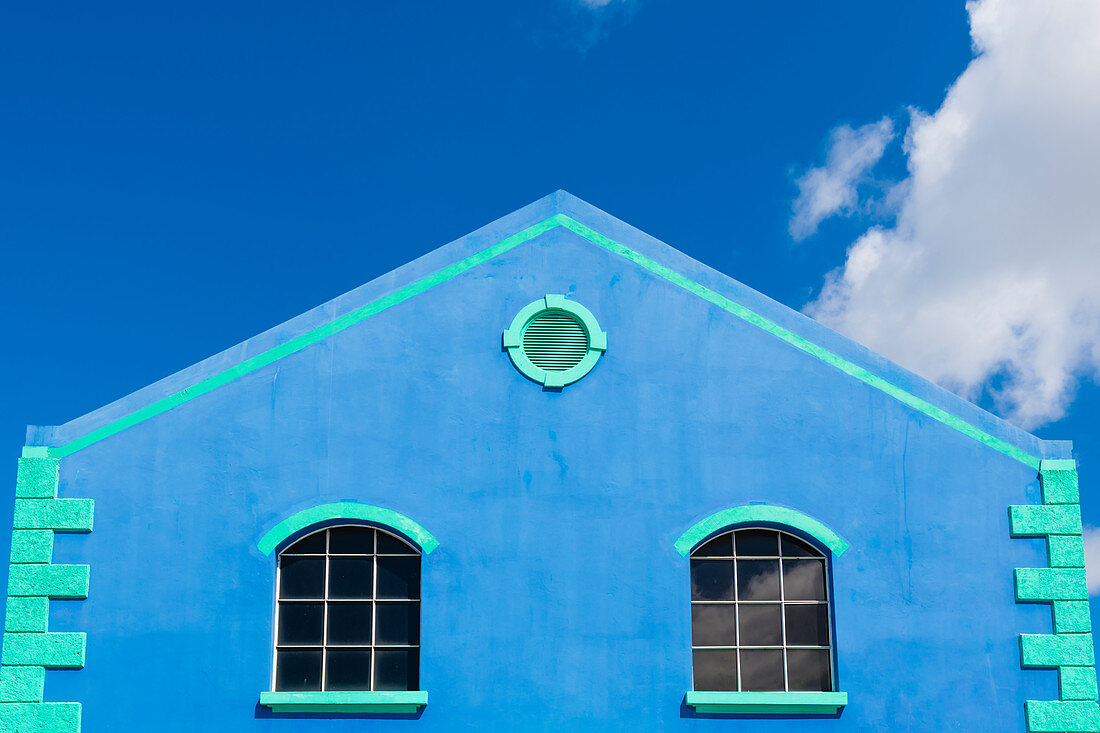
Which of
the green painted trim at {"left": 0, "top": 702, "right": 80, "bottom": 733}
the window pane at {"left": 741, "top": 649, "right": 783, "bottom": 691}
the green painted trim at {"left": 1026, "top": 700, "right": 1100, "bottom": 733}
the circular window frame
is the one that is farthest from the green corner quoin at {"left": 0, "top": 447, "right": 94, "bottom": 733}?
the green painted trim at {"left": 1026, "top": 700, "right": 1100, "bottom": 733}

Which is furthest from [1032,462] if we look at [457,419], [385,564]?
[385,564]

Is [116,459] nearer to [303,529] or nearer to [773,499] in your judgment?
[303,529]

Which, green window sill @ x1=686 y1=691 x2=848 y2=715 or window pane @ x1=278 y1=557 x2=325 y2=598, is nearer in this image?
green window sill @ x1=686 y1=691 x2=848 y2=715

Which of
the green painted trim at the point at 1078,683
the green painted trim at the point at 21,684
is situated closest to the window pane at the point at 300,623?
the green painted trim at the point at 21,684

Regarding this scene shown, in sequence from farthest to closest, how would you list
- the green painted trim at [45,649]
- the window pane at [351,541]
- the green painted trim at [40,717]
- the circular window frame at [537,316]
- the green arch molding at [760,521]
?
the circular window frame at [537,316], the window pane at [351,541], the green arch molding at [760,521], the green painted trim at [45,649], the green painted trim at [40,717]

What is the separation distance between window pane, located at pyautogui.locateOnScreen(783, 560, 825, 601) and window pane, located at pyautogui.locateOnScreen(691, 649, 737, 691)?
2.67ft

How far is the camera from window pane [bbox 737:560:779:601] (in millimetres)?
11766

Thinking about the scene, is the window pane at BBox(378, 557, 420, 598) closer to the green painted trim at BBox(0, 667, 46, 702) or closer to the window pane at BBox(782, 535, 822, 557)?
the green painted trim at BBox(0, 667, 46, 702)

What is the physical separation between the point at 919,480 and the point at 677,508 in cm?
234

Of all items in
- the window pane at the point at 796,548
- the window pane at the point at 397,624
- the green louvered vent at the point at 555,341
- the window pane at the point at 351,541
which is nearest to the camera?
the window pane at the point at 397,624

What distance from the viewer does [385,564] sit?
11.7 meters

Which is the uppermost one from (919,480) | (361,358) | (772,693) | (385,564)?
(361,358)

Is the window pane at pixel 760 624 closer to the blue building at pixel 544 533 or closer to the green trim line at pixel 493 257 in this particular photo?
the blue building at pixel 544 533

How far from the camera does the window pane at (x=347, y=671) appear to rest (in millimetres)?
11453
